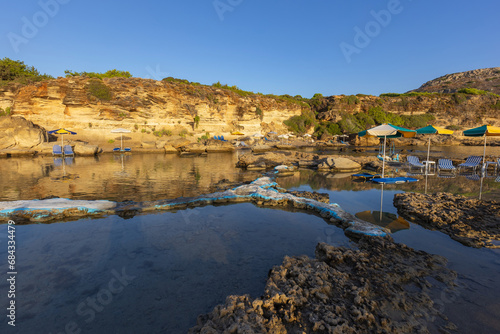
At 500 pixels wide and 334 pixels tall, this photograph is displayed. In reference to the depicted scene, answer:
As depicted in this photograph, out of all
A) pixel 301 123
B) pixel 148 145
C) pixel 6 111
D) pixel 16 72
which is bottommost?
pixel 148 145

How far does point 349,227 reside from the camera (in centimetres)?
546

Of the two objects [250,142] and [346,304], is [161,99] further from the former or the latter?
[346,304]

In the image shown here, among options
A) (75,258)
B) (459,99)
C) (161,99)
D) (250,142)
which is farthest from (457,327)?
(459,99)

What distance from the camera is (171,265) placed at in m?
4.10

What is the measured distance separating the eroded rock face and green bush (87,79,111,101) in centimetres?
977

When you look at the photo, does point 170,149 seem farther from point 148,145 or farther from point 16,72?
point 16,72

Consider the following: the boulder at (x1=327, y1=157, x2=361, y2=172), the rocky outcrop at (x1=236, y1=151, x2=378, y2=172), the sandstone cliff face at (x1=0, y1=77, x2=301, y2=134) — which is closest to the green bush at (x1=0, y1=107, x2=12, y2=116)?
the sandstone cliff face at (x1=0, y1=77, x2=301, y2=134)

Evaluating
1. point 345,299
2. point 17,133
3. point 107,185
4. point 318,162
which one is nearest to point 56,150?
point 17,133

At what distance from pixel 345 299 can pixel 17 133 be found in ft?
111

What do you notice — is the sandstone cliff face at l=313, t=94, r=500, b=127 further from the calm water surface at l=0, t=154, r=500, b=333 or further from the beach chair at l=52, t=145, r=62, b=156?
the calm water surface at l=0, t=154, r=500, b=333

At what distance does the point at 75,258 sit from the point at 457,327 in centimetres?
587

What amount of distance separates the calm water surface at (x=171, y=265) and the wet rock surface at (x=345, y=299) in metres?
0.31

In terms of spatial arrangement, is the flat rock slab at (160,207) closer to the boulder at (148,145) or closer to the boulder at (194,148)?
the boulder at (194,148)

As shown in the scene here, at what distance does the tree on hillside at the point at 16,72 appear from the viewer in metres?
35.2
